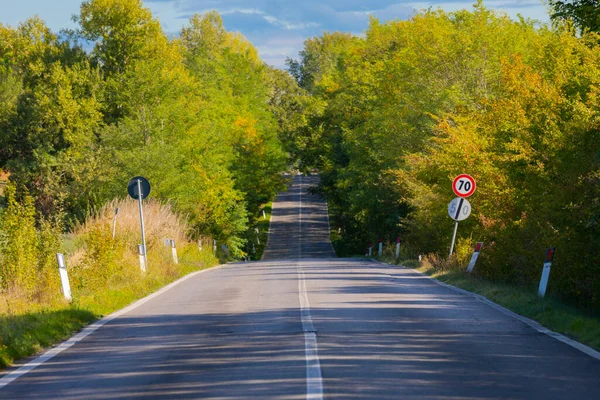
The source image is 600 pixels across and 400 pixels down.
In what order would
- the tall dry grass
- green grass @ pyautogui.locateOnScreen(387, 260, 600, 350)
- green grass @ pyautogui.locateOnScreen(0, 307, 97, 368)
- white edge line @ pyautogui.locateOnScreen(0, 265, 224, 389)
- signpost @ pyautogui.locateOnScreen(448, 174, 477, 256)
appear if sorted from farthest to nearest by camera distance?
signpost @ pyautogui.locateOnScreen(448, 174, 477, 256) → the tall dry grass → green grass @ pyautogui.locateOnScreen(387, 260, 600, 350) → green grass @ pyautogui.locateOnScreen(0, 307, 97, 368) → white edge line @ pyautogui.locateOnScreen(0, 265, 224, 389)

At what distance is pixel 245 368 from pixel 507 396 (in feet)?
9.66

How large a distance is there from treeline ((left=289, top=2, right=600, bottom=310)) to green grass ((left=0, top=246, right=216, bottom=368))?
8.59 meters

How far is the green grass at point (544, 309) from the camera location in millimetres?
12539

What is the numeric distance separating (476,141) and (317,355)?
79.3ft

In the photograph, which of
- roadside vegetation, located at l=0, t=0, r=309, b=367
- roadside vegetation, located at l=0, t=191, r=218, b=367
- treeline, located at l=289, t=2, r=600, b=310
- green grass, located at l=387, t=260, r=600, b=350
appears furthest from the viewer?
roadside vegetation, located at l=0, t=0, r=309, b=367

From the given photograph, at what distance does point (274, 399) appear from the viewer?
8164 mm

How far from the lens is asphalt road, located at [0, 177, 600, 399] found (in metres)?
8.75

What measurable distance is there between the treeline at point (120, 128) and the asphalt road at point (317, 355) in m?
33.5

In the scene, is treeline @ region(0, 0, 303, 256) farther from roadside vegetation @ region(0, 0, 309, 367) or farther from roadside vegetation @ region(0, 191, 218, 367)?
roadside vegetation @ region(0, 191, 218, 367)

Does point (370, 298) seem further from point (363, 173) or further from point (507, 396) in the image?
point (363, 173)

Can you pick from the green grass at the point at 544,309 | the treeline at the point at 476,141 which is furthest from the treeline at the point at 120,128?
the green grass at the point at 544,309

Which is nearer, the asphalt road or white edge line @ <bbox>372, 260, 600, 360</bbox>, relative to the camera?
the asphalt road

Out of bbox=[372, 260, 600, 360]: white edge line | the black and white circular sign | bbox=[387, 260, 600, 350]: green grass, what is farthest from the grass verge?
bbox=[372, 260, 600, 360]: white edge line

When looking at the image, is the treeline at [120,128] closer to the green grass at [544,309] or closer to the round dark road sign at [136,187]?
the round dark road sign at [136,187]
